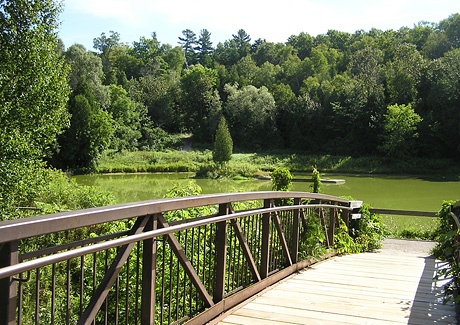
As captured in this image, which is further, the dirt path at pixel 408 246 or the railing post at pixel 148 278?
→ the dirt path at pixel 408 246

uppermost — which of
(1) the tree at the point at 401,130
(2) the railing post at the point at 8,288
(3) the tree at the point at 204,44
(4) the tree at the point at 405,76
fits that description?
(3) the tree at the point at 204,44

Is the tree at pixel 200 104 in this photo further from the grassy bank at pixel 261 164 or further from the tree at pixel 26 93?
the tree at pixel 26 93

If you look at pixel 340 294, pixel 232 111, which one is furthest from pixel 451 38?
pixel 340 294

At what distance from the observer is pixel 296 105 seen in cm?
5997

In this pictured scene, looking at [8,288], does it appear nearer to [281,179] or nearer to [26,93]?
[281,179]

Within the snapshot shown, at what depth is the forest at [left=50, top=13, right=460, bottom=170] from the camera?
162 ft

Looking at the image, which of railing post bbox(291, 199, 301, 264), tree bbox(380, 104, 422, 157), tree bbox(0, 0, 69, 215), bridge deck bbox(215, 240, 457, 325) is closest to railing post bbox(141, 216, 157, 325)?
bridge deck bbox(215, 240, 457, 325)

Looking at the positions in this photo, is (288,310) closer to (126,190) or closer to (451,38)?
(126,190)

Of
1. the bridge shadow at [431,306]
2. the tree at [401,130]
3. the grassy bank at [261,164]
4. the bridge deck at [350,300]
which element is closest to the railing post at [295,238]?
the bridge deck at [350,300]

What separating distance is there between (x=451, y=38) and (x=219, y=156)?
49183 mm

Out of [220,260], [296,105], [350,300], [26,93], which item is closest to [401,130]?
[296,105]

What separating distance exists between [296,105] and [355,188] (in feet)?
87.1

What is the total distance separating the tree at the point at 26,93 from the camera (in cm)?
1477

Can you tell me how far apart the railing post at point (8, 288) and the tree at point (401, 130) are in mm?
50375
